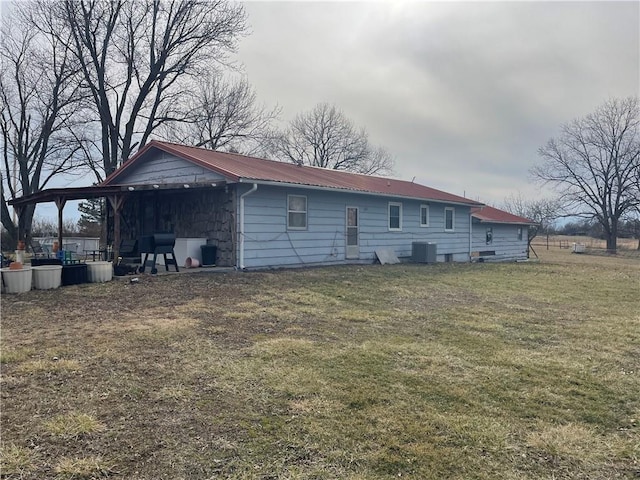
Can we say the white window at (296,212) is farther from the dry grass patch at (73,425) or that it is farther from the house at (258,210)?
the dry grass patch at (73,425)

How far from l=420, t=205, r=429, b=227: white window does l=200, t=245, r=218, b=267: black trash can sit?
354 inches

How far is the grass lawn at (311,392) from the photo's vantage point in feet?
8.83

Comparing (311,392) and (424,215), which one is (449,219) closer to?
(424,215)

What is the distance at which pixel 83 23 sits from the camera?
72.7 feet

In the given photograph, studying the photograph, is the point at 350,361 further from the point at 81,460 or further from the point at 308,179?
the point at 308,179

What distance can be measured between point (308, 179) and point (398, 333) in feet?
29.0

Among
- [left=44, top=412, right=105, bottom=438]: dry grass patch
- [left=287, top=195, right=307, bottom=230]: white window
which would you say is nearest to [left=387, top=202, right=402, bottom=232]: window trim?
[left=287, top=195, right=307, bottom=230]: white window

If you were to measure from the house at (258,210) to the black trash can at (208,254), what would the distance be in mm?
152

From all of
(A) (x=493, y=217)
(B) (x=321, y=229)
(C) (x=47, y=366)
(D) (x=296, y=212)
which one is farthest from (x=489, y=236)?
(C) (x=47, y=366)

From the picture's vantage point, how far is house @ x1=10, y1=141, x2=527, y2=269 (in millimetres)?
11516

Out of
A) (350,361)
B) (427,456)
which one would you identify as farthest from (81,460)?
(350,361)

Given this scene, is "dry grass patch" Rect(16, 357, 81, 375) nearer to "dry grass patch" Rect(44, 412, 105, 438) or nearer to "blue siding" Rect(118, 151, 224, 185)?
"dry grass patch" Rect(44, 412, 105, 438)

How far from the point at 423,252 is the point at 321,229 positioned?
487cm

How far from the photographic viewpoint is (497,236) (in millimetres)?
24969
